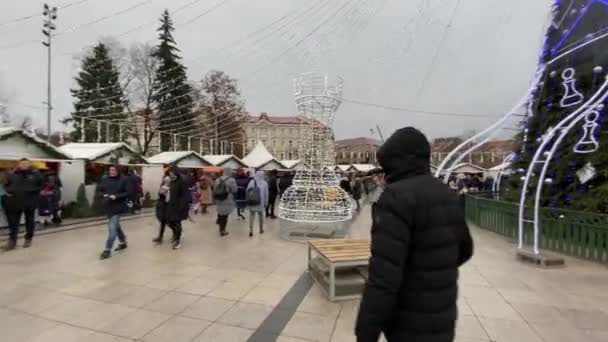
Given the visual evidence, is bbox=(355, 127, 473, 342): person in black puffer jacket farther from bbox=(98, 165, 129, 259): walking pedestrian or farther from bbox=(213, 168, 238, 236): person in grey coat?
bbox=(213, 168, 238, 236): person in grey coat

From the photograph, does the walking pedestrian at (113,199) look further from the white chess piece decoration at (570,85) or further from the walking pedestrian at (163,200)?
the white chess piece decoration at (570,85)

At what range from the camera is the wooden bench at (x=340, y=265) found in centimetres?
413

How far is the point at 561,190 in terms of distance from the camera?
8.45m

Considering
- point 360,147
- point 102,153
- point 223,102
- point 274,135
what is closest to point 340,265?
point 102,153

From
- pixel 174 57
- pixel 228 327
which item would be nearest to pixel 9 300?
pixel 228 327

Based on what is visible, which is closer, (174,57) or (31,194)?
(31,194)

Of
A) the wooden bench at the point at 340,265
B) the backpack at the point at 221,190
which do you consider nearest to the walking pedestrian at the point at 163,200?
the backpack at the point at 221,190

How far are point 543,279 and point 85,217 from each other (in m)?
12.0

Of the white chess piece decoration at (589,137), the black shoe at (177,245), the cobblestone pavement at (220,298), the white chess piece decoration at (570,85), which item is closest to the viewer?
the cobblestone pavement at (220,298)

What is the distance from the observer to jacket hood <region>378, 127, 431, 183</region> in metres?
1.62

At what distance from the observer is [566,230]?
21.7ft

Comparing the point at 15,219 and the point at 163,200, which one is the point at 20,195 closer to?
the point at 15,219

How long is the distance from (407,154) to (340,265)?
275 cm

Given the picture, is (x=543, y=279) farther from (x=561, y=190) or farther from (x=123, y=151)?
(x=123, y=151)
